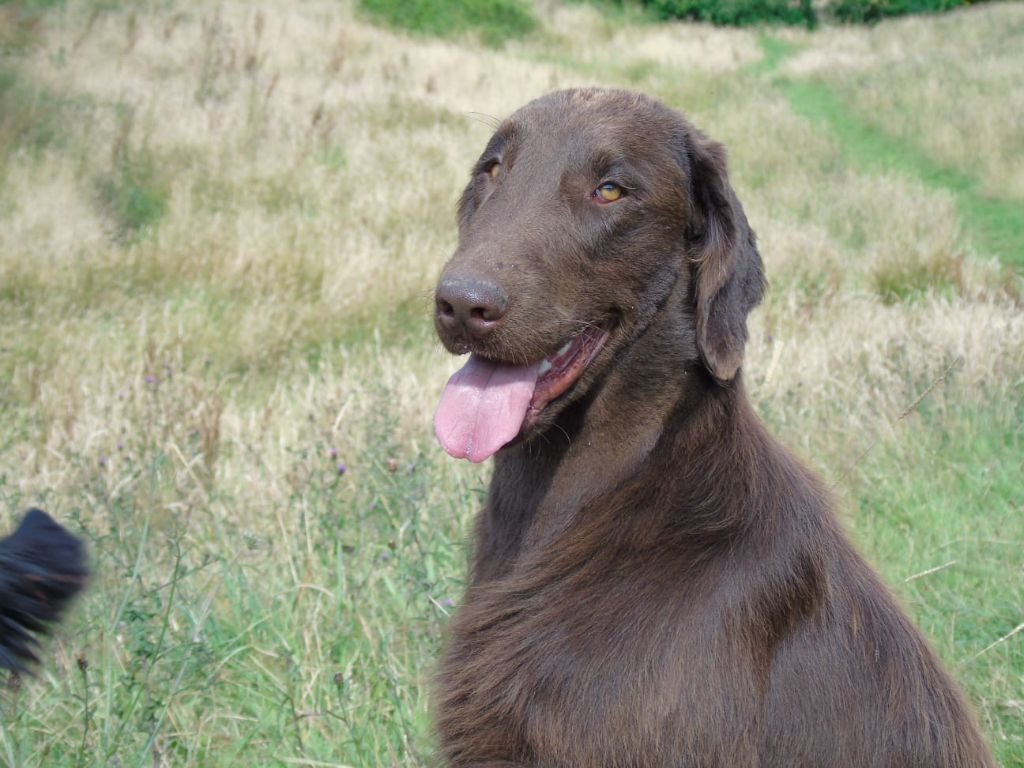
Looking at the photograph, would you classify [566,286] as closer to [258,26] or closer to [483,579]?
[483,579]

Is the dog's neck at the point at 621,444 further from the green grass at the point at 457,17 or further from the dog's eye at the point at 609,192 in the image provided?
the green grass at the point at 457,17

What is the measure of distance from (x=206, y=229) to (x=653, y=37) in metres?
22.1

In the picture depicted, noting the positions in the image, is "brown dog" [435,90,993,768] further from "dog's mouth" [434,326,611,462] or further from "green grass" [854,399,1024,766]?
"green grass" [854,399,1024,766]

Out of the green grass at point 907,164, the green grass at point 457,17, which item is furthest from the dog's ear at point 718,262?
the green grass at point 457,17

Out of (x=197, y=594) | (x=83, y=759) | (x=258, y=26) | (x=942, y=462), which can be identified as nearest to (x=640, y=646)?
(x=83, y=759)

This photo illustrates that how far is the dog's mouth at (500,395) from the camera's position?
2.57m

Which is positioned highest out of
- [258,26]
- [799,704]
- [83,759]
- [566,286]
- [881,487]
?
[566,286]

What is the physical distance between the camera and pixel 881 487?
4953mm

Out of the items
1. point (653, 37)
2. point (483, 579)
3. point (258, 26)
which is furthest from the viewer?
point (653, 37)

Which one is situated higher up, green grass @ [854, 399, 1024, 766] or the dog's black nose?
the dog's black nose

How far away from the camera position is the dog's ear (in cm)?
262

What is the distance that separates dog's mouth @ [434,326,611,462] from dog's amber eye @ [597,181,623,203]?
12.9 inches

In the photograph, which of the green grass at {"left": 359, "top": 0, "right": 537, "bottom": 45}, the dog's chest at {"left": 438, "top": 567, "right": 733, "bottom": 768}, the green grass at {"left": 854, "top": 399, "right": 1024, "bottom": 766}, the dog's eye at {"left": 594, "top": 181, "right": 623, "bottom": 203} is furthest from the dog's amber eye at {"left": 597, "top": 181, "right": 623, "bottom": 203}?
the green grass at {"left": 359, "top": 0, "right": 537, "bottom": 45}

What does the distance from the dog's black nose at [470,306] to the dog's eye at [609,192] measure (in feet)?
1.47
